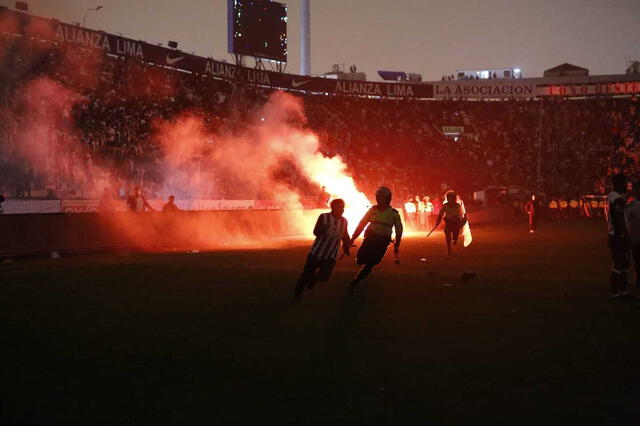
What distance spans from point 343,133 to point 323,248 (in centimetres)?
4888

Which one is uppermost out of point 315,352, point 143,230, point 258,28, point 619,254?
point 258,28

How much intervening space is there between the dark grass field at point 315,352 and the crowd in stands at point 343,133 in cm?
1789

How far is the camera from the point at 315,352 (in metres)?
7.63

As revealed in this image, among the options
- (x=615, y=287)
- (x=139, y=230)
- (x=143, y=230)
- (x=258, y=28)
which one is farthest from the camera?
(x=258, y=28)

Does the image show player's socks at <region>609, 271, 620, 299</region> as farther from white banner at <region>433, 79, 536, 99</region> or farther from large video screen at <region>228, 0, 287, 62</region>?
white banner at <region>433, 79, 536, 99</region>

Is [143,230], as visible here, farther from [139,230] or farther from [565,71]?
[565,71]

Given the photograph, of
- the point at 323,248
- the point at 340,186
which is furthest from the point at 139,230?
the point at 340,186

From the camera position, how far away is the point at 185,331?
8.81 metres

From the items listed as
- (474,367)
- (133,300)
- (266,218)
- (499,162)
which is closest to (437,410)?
(474,367)

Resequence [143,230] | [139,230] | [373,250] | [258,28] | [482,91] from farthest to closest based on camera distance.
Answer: [482,91] < [258,28] < [143,230] < [139,230] < [373,250]

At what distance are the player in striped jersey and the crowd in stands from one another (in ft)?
61.0

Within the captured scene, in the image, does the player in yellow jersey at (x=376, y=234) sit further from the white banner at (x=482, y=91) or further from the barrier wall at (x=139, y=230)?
the white banner at (x=482, y=91)

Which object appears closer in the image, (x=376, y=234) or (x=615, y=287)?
(x=615, y=287)

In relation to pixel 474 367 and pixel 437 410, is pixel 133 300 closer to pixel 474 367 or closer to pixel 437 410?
pixel 474 367
